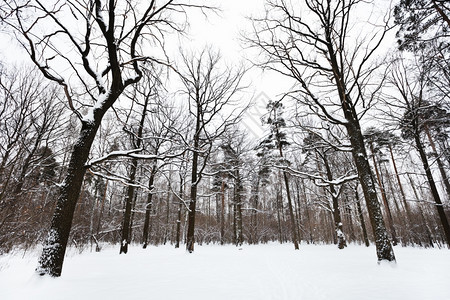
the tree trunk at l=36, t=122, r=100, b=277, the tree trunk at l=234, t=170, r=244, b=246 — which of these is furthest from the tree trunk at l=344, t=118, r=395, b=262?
the tree trunk at l=234, t=170, r=244, b=246

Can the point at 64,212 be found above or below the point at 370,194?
below

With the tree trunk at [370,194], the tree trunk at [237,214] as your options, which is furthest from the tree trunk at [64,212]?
the tree trunk at [237,214]

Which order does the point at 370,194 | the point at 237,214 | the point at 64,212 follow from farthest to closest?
the point at 237,214
the point at 370,194
the point at 64,212

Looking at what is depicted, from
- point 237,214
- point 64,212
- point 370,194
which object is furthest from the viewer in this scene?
point 237,214

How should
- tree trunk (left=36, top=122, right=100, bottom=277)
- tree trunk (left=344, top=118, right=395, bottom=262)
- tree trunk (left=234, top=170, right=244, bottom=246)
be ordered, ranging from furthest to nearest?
tree trunk (left=234, top=170, right=244, bottom=246), tree trunk (left=344, top=118, right=395, bottom=262), tree trunk (left=36, top=122, right=100, bottom=277)

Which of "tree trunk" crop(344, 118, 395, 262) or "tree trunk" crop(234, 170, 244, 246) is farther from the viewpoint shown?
"tree trunk" crop(234, 170, 244, 246)

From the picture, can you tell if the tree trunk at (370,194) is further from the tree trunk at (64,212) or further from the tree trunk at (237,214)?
the tree trunk at (237,214)

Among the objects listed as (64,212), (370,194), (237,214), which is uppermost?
(370,194)

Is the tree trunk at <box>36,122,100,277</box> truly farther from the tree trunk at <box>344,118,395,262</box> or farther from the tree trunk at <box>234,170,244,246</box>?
the tree trunk at <box>234,170,244,246</box>

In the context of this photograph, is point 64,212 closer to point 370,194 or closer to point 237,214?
point 370,194

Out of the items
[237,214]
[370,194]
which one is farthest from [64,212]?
[237,214]

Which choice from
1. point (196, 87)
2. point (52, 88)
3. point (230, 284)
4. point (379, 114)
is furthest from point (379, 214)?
point (52, 88)

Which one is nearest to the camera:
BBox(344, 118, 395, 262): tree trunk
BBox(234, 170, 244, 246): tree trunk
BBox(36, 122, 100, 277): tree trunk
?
BBox(36, 122, 100, 277): tree trunk

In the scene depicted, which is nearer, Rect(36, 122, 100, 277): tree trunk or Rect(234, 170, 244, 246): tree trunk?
Rect(36, 122, 100, 277): tree trunk
